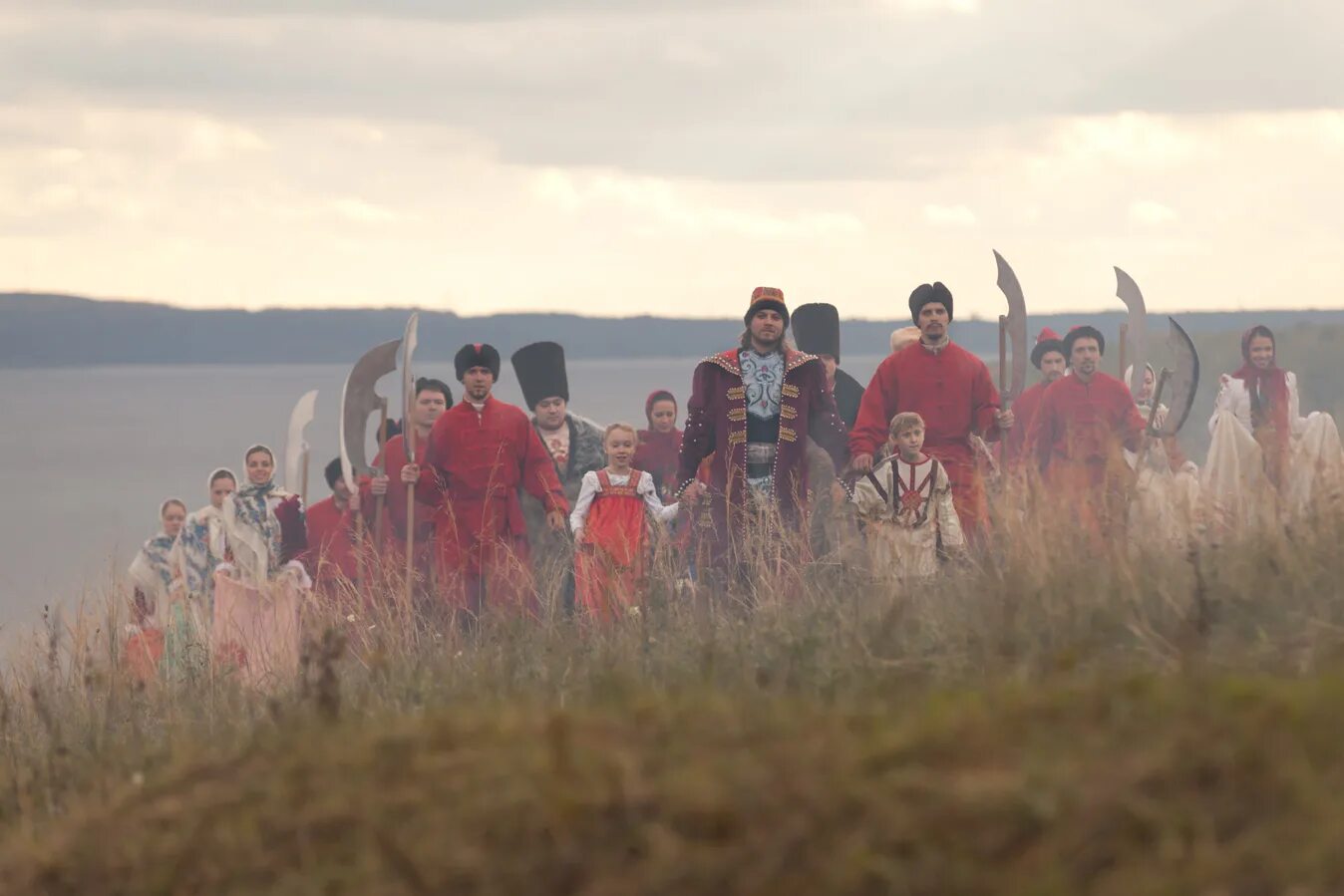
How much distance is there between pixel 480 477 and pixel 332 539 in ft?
4.96

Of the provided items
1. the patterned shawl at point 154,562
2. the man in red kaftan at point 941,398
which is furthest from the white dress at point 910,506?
the patterned shawl at point 154,562

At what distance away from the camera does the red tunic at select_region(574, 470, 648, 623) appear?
7.67m

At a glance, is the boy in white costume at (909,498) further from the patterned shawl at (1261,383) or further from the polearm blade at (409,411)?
the patterned shawl at (1261,383)

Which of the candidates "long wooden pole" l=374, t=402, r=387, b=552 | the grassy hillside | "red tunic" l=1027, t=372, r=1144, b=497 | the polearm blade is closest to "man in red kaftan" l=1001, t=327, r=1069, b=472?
"red tunic" l=1027, t=372, r=1144, b=497

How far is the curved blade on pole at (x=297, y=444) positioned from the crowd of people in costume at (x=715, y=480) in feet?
5.84

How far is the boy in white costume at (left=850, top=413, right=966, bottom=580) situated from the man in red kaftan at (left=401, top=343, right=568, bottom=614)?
2.39 metres

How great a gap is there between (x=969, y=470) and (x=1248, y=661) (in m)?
5.85

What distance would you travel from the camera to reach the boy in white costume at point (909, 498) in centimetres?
890

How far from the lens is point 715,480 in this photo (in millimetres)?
10547

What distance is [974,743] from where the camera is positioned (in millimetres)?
3990

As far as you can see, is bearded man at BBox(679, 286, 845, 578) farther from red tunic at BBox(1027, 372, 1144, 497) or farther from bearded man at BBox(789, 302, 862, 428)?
bearded man at BBox(789, 302, 862, 428)

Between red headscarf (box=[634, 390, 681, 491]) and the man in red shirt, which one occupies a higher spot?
red headscarf (box=[634, 390, 681, 491])

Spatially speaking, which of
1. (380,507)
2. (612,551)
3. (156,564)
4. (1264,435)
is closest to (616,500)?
(612,551)

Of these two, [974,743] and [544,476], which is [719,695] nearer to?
[974,743]
